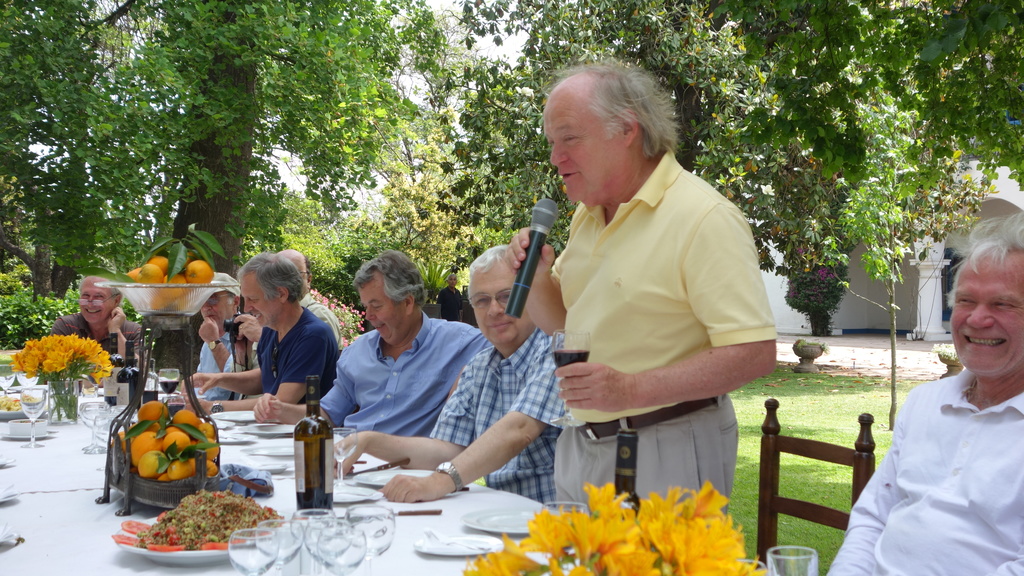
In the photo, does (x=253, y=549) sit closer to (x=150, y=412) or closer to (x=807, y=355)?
(x=150, y=412)

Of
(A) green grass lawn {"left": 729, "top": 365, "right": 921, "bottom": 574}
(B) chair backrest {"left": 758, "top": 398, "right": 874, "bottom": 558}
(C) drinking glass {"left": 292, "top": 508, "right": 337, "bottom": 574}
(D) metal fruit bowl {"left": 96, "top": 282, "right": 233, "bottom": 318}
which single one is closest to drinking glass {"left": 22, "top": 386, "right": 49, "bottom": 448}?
(D) metal fruit bowl {"left": 96, "top": 282, "right": 233, "bottom": 318}

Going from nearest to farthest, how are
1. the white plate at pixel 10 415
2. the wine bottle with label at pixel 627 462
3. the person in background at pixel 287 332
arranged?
the wine bottle with label at pixel 627 462 → the white plate at pixel 10 415 → the person in background at pixel 287 332

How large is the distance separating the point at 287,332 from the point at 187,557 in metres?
3.11

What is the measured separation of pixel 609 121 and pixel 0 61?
26.8 ft

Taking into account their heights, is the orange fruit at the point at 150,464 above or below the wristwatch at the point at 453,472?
above

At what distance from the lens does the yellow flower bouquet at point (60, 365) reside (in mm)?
4242

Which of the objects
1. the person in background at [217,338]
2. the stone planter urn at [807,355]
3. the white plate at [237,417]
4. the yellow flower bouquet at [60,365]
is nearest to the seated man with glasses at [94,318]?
the person in background at [217,338]

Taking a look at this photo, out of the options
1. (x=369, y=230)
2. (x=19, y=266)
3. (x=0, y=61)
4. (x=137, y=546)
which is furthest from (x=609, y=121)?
(x=19, y=266)

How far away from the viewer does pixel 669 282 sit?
7.77 feet

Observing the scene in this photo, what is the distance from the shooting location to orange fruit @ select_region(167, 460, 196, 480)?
7.62 feet

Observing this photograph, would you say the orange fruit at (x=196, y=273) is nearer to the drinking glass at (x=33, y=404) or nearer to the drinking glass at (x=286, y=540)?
the drinking glass at (x=286, y=540)

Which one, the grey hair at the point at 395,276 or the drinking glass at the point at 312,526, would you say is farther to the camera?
the grey hair at the point at 395,276

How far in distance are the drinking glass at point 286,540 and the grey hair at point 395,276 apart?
248cm

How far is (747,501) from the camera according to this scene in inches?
279
